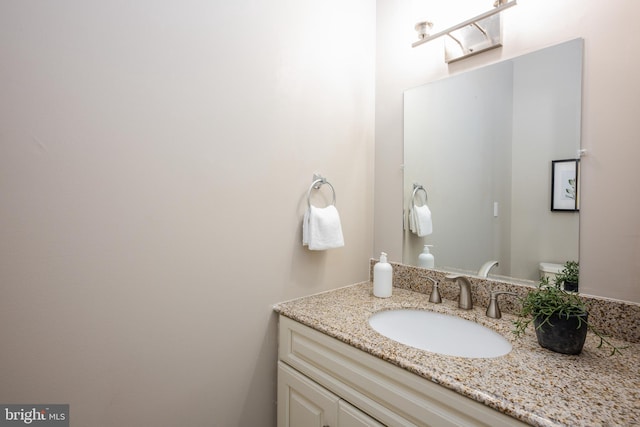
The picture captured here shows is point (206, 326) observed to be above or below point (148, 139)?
below

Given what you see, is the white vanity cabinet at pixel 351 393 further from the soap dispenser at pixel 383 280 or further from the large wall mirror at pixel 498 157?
the large wall mirror at pixel 498 157

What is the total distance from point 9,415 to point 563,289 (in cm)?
167

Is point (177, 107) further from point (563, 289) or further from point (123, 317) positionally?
point (563, 289)

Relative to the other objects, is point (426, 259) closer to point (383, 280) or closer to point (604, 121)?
point (383, 280)

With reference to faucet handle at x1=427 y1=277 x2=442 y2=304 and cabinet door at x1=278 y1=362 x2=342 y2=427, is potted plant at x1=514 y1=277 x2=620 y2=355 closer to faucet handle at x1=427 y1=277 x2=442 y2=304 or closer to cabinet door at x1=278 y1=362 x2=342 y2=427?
faucet handle at x1=427 y1=277 x2=442 y2=304

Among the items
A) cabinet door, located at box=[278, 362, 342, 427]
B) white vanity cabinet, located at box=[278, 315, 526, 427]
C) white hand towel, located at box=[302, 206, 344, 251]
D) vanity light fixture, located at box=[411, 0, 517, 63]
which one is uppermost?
vanity light fixture, located at box=[411, 0, 517, 63]

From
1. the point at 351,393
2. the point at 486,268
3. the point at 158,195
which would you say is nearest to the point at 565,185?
the point at 486,268

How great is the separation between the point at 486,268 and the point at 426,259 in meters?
0.27

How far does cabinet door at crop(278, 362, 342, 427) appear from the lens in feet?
3.28

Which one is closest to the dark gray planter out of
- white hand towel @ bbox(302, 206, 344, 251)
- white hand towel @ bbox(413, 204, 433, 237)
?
white hand towel @ bbox(413, 204, 433, 237)

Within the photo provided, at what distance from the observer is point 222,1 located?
3.56 feet

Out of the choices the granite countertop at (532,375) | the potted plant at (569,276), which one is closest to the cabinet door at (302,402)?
the granite countertop at (532,375)

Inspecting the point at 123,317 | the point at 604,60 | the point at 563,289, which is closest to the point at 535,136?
the point at 604,60

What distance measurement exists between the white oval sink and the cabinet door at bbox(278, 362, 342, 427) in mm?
299
